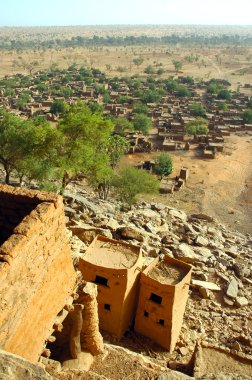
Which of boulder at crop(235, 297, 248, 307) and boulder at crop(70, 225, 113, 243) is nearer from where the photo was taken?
boulder at crop(235, 297, 248, 307)

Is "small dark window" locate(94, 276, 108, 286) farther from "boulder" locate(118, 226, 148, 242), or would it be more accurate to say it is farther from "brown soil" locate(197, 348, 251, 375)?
"boulder" locate(118, 226, 148, 242)

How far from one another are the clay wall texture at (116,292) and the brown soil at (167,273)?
0.49 meters

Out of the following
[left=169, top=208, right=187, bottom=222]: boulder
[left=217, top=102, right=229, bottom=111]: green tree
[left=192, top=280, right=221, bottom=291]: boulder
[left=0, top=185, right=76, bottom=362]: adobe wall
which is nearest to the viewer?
[left=0, top=185, right=76, bottom=362]: adobe wall

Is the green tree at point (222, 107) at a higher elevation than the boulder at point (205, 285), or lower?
higher

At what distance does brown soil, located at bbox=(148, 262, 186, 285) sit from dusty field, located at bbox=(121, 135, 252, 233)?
13.4 meters

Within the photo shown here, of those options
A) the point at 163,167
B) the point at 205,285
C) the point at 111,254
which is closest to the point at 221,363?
the point at 205,285

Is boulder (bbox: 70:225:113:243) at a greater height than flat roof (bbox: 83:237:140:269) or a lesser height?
lesser

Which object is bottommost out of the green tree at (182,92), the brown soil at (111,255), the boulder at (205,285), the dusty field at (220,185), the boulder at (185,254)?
the dusty field at (220,185)

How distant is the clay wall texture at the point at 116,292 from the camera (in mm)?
10000

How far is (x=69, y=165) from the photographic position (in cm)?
1784

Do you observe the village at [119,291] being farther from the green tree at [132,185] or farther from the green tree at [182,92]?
the green tree at [182,92]

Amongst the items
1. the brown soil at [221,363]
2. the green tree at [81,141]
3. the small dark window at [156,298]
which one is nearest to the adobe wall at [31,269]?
the small dark window at [156,298]

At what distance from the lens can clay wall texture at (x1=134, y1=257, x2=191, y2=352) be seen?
33.5 ft

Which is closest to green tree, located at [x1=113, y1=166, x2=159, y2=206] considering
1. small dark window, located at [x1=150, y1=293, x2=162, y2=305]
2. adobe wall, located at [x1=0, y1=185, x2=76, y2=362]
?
small dark window, located at [x1=150, y1=293, x2=162, y2=305]
